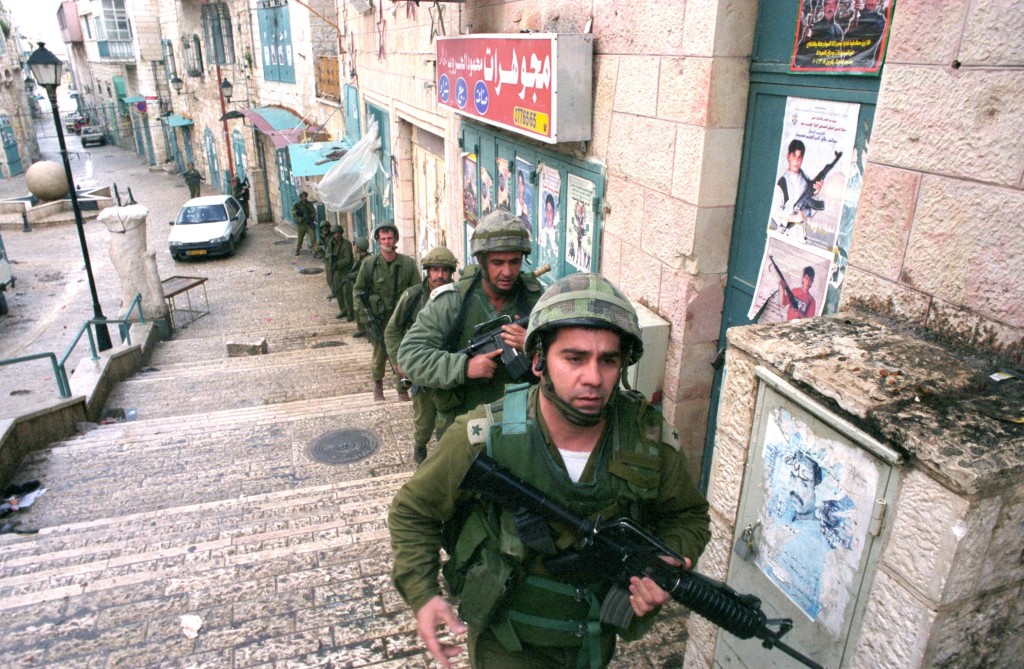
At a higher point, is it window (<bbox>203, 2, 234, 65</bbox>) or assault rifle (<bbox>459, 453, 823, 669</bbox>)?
window (<bbox>203, 2, 234, 65</bbox>)

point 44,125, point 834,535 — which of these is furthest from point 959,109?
point 44,125

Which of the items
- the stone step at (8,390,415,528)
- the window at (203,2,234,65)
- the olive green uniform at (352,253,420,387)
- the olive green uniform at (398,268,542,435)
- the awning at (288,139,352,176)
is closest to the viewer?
the olive green uniform at (398,268,542,435)

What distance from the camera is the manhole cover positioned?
248 inches

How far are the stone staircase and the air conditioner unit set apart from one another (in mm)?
1338

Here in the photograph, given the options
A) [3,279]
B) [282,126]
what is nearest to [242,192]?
[282,126]

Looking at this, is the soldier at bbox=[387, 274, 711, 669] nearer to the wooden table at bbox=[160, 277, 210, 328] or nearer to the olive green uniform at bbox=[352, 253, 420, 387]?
the olive green uniform at bbox=[352, 253, 420, 387]

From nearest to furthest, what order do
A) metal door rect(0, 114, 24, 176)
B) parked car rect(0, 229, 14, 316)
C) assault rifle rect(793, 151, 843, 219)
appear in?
assault rifle rect(793, 151, 843, 219)
parked car rect(0, 229, 14, 316)
metal door rect(0, 114, 24, 176)

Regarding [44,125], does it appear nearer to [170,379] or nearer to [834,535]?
[170,379]

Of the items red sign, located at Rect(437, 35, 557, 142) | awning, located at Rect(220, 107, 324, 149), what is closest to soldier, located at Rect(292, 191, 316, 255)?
awning, located at Rect(220, 107, 324, 149)

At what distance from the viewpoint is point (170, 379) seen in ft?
30.2

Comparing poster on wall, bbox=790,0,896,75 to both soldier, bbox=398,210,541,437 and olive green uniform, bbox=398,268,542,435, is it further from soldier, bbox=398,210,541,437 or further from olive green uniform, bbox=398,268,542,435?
olive green uniform, bbox=398,268,542,435

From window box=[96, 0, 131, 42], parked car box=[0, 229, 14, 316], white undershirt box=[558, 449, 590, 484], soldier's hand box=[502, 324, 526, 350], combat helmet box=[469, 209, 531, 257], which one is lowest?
parked car box=[0, 229, 14, 316]

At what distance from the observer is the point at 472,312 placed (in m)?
3.91

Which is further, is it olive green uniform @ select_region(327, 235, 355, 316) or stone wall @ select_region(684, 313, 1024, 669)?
olive green uniform @ select_region(327, 235, 355, 316)
